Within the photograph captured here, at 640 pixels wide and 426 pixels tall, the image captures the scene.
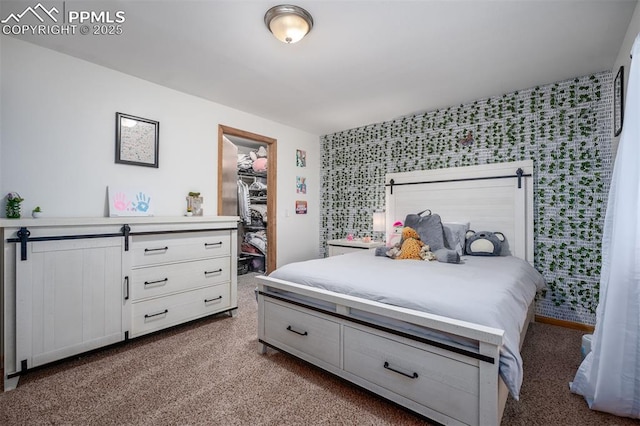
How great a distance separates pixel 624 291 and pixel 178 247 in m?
3.09

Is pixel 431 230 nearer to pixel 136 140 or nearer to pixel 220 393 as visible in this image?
pixel 220 393

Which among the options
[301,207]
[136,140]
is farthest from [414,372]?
[301,207]

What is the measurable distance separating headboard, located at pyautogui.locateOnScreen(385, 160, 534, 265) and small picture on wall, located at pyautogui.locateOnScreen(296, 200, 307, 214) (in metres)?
1.46

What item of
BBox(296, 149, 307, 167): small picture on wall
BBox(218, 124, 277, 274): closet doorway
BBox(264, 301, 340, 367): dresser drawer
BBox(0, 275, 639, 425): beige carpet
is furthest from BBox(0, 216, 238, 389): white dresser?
BBox(296, 149, 307, 167): small picture on wall

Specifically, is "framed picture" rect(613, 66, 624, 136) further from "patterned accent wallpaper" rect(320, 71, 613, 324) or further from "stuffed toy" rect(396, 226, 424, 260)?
"stuffed toy" rect(396, 226, 424, 260)

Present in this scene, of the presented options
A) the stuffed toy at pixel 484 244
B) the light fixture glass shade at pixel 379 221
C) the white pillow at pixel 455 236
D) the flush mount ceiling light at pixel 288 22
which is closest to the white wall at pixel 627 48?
the stuffed toy at pixel 484 244

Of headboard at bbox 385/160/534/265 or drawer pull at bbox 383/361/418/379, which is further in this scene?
headboard at bbox 385/160/534/265

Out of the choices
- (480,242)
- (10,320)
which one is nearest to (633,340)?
(480,242)

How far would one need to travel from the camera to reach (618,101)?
2336mm

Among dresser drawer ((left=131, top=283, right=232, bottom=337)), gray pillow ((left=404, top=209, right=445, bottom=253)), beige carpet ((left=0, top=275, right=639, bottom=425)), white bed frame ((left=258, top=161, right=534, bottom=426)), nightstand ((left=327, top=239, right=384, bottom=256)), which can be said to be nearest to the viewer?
white bed frame ((left=258, top=161, right=534, bottom=426))

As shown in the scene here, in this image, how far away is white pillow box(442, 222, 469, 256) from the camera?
119 inches

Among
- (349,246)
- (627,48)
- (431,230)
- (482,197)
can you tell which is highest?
(627,48)

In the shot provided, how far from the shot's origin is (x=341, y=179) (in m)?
4.73

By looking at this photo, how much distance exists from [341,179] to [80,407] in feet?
12.7
